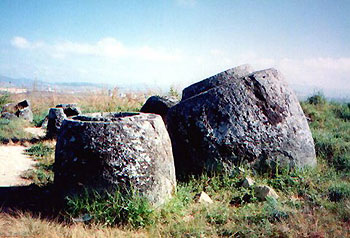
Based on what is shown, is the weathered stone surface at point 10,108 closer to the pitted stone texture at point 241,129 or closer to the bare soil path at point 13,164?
the bare soil path at point 13,164

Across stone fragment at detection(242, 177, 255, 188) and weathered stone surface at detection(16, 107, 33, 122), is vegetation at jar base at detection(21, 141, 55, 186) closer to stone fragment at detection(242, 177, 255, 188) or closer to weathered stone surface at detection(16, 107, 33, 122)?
stone fragment at detection(242, 177, 255, 188)

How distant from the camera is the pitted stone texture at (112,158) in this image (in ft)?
10.3

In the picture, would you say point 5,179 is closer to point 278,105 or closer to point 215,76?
point 215,76

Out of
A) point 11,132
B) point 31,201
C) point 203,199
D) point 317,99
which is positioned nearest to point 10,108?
point 11,132

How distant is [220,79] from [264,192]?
2.34m

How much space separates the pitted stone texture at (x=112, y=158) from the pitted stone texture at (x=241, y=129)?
138 cm

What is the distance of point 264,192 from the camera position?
12.6 feet

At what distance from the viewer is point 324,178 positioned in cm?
438

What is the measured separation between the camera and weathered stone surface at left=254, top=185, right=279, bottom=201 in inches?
150

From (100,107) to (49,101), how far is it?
5.48 m

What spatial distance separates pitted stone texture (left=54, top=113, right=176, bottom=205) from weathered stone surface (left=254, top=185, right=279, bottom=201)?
131 cm

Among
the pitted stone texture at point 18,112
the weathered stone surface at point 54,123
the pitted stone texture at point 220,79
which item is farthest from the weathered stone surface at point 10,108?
the pitted stone texture at point 220,79

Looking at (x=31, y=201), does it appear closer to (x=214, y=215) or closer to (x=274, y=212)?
(x=214, y=215)

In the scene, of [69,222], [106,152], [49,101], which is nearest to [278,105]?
[106,152]
